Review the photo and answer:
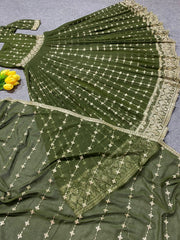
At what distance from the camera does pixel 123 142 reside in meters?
0.97

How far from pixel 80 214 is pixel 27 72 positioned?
918 mm

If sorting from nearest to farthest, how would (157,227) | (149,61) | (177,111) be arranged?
(157,227) < (177,111) < (149,61)

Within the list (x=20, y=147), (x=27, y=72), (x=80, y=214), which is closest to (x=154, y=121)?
(x=80, y=214)

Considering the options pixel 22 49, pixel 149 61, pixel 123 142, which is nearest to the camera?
pixel 123 142

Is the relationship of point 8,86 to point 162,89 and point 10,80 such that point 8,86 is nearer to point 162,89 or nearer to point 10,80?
point 10,80

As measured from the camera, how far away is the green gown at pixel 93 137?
2.64 feet

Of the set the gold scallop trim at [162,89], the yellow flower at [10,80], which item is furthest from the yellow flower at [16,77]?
the gold scallop trim at [162,89]

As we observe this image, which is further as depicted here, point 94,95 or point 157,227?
point 94,95

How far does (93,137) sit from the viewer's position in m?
0.99

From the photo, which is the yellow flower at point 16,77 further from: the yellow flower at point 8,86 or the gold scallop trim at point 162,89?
the gold scallop trim at point 162,89

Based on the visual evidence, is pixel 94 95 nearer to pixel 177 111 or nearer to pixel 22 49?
pixel 177 111

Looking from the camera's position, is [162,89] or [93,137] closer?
[93,137]

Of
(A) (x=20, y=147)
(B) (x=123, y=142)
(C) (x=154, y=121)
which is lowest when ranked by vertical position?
(A) (x=20, y=147)

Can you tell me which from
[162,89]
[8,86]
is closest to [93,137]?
[162,89]
